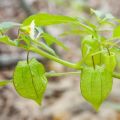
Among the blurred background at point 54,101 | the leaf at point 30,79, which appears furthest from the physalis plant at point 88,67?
the blurred background at point 54,101

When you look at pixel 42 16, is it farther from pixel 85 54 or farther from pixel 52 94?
pixel 52 94

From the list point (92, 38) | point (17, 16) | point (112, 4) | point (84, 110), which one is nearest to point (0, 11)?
point (17, 16)

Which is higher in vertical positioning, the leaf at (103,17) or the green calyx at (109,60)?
the leaf at (103,17)

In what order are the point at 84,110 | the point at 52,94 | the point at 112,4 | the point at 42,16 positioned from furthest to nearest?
the point at 112,4
the point at 52,94
the point at 84,110
the point at 42,16

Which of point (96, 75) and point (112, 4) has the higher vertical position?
point (96, 75)

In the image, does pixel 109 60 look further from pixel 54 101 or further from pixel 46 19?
pixel 54 101

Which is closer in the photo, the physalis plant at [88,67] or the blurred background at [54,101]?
the physalis plant at [88,67]

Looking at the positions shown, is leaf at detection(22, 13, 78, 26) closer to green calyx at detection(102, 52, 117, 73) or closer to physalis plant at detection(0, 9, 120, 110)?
physalis plant at detection(0, 9, 120, 110)

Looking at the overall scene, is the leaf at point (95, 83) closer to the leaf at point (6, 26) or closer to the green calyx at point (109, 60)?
the green calyx at point (109, 60)
